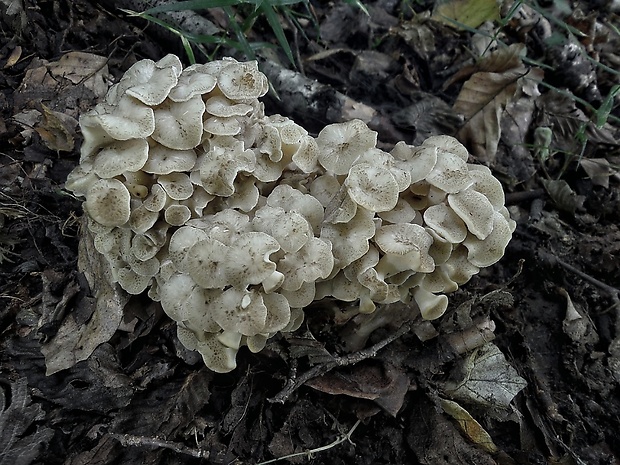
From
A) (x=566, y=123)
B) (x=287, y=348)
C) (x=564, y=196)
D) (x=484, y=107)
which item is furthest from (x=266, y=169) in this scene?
(x=566, y=123)

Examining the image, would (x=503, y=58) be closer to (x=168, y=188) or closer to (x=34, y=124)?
(x=168, y=188)

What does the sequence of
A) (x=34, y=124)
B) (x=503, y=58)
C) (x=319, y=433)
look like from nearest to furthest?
1. (x=319, y=433)
2. (x=34, y=124)
3. (x=503, y=58)

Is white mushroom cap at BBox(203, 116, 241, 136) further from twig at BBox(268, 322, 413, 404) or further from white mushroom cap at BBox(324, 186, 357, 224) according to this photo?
twig at BBox(268, 322, 413, 404)

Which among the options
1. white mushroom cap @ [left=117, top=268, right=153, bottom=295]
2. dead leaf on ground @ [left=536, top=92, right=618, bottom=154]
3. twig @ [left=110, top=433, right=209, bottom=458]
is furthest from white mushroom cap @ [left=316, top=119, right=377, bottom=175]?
dead leaf on ground @ [left=536, top=92, right=618, bottom=154]

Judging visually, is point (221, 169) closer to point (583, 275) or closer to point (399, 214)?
point (399, 214)

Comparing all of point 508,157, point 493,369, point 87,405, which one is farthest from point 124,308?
point 508,157

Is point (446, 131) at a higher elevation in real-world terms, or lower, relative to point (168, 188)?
lower
